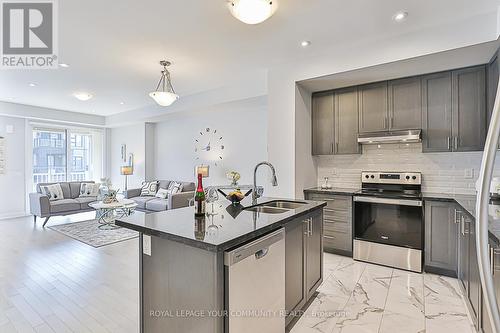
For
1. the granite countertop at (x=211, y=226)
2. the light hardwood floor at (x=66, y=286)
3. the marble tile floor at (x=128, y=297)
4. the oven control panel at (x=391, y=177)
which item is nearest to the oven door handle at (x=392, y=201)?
the oven control panel at (x=391, y=177)

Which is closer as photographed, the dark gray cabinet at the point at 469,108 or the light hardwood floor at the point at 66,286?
the light hardwood floor at the point at 66,286

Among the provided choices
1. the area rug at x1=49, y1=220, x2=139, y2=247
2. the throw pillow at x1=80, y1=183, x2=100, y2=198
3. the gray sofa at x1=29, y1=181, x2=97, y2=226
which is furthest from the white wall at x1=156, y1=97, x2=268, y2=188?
the area rug at x1=49, y1=220, x2=139, y2=247

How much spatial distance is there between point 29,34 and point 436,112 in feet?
16.3

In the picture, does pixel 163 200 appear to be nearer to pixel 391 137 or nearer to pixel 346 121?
pixel 346 121

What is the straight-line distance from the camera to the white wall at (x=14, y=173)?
645 centimetres

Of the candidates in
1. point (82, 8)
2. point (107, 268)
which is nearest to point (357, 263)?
point (107, 268)

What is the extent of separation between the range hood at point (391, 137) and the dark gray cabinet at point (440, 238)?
0.83 m

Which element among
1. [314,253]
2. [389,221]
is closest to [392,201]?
[389,221]

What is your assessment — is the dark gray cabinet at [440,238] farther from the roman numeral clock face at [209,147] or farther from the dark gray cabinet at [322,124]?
the roman numeral clock face at [209,147]

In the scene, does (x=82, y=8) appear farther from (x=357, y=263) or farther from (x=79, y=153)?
(x=79, y=153)

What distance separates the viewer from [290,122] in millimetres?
3809

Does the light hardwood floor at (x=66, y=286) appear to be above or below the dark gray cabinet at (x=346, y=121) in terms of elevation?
below

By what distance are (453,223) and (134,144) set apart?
25.7ft

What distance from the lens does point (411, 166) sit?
368 cm
